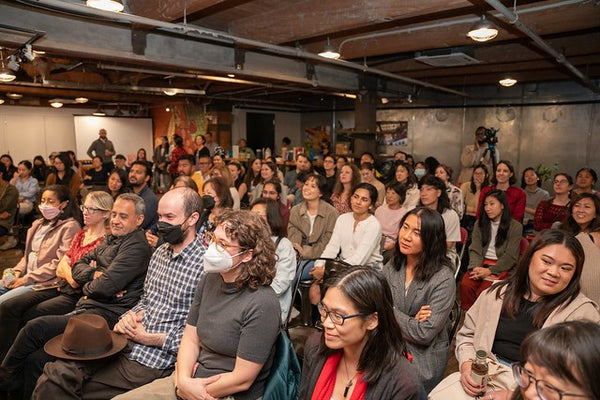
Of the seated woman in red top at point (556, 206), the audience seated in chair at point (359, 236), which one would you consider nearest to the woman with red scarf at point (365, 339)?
the audience seated in chair at point (359, 236)

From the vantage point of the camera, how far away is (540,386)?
1197mm

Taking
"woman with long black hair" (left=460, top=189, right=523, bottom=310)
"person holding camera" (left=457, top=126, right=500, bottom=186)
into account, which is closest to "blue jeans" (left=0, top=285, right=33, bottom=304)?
"woman with long black hair" (left=460, top=189, right=523, bottom=310)

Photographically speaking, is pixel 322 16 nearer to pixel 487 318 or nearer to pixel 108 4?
pixel 108 4

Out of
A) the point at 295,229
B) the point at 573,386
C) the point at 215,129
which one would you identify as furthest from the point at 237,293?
the point at 215,129

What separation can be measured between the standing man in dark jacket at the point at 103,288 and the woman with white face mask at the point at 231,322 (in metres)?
0.86

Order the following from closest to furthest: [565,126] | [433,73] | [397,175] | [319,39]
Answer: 1. [319,39]
2. [397,175]
3. [433,73]
4. [565,126]

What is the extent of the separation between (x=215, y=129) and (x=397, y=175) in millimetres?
8274

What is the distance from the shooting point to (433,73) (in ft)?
28.3

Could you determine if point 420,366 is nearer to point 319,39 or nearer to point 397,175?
point 397,175

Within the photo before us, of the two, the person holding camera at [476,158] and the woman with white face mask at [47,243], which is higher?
the person holding camera at [476,158]

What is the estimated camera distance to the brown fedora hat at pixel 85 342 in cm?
230

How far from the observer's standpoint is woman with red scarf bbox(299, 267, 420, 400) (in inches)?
60.0

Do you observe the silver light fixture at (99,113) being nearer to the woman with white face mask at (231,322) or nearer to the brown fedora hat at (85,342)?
the brown fedora hat at (85,342)

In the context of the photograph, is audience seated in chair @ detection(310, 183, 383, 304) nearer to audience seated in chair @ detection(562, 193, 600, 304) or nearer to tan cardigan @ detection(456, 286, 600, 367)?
tan cardigan @ detection(456, 286, 600, 367)
